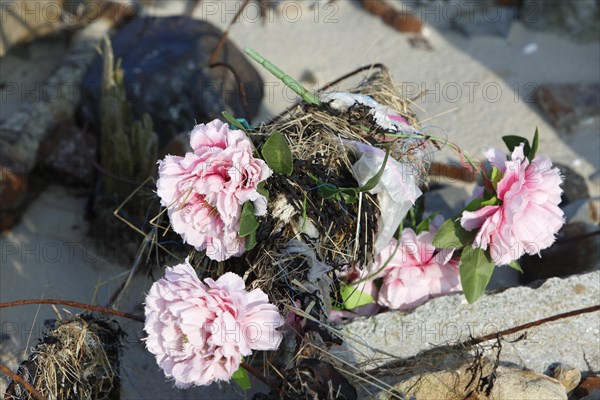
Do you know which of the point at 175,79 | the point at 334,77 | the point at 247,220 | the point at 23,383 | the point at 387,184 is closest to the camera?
the point at 23,383

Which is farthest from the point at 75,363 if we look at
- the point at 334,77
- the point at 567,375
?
the point at 334,77

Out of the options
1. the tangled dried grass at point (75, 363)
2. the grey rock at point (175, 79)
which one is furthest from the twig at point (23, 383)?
the grey rock at point (175, 79)

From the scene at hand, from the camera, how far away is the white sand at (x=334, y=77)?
2.73m

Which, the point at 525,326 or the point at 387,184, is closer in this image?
the point at 387,184

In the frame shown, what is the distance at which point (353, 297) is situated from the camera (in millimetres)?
2152

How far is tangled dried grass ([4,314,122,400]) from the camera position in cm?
182

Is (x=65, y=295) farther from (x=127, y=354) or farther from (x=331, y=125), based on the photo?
(x=331, y=125)

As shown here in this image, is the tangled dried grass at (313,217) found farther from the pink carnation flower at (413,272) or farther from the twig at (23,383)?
the twig at (23,383)

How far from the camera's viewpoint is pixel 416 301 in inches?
85.6

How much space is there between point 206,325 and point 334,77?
8.02 ft

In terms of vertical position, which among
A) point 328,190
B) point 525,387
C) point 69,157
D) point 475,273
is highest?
point 328,190

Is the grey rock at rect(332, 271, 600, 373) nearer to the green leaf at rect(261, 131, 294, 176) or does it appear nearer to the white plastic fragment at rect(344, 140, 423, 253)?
the white plastic fragment at rect(344, 140, 423, 253)

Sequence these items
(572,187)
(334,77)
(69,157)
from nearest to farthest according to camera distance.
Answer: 1. (572,187)
2. (69,157)
3. (334,77)

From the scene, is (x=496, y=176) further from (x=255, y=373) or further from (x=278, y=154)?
(x=255, y=373)
